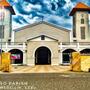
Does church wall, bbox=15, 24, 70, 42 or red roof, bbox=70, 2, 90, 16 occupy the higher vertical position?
red roof, bbox=70, 2, 90, 16

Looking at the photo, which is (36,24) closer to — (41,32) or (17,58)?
(41,32)

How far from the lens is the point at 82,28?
71875mm

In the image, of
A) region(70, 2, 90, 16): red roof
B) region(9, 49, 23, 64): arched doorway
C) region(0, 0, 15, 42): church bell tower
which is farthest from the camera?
region(70, 2, 90, 16): red roof

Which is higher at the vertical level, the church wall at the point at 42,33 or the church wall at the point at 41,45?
the church wall at the point at 42,33

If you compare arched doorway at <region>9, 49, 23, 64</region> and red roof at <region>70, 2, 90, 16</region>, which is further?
red roof at <region>70, 2, 90, 16</region>

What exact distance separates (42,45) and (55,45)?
3.16m

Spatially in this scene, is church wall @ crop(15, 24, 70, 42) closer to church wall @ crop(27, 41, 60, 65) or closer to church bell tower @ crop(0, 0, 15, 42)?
church bell tower @ crop(0, 0, 15, 42)

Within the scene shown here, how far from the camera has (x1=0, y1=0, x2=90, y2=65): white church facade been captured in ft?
190

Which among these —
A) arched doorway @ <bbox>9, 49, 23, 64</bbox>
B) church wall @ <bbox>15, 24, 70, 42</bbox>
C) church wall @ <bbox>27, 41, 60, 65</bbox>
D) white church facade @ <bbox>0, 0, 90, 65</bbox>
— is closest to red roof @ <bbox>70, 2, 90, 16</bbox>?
white church facade @ <bbox>0, 0, 90, 65</bbox>

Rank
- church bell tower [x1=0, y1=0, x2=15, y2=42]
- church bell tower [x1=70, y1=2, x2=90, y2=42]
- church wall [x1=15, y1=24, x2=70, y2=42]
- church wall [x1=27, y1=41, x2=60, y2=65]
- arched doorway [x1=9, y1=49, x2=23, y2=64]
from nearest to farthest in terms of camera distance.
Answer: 1. church wall [x1=27, y1=41, x2=60, y2=65]
2. arched doorway [x1=9, y1=49, x2=23, y2=64]
3. church wall [x1=15, y1=24, x2=70, y2=42]
4. church bell tower [x1=0, y1=0, x2=15, y2=42]
5. church bell tower [x1=70, y1=2, x2=90, y2=42]

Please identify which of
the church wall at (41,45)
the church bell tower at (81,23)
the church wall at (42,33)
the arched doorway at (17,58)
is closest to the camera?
A: the church wall at (41,45)

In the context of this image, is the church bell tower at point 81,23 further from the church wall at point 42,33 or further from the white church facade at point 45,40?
the church wall at point 42,33

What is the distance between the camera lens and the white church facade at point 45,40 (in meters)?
57.8

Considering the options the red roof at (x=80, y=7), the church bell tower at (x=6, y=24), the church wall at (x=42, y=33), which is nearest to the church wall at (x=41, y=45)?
the church wall at (x=42, y=33)
